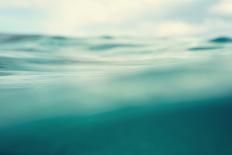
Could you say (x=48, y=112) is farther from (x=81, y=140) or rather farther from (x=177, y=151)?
(x=177, y=151)

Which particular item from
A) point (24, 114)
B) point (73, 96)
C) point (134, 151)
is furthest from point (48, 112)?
point (134, 151)

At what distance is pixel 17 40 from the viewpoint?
898cm

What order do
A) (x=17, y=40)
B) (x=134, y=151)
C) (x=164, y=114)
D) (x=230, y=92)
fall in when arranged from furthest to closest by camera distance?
1. (x=17, y=40)
2. (x=230, y=92)
3. (x=164, y=114)
4. (x=134, y=151)

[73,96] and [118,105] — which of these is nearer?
[118,105]

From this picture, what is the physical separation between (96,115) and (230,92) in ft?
1.32

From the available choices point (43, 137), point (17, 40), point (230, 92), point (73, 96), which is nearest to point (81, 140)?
point (43, 137)

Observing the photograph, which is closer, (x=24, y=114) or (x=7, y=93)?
(x=24, y=114)

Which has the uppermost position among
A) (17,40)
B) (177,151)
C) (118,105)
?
(17,40)

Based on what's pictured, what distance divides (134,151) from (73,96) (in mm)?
412

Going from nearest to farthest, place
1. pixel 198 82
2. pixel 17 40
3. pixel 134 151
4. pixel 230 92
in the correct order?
pixel 134 151, pixel 230 92, pixel 198 82, pixel 17 40

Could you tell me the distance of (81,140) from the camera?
733 millimetres

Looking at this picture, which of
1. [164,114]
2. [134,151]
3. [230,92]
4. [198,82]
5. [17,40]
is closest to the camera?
[134,151]

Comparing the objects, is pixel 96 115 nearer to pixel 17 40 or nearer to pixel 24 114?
pixel 24 114

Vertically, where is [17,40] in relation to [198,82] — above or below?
above
